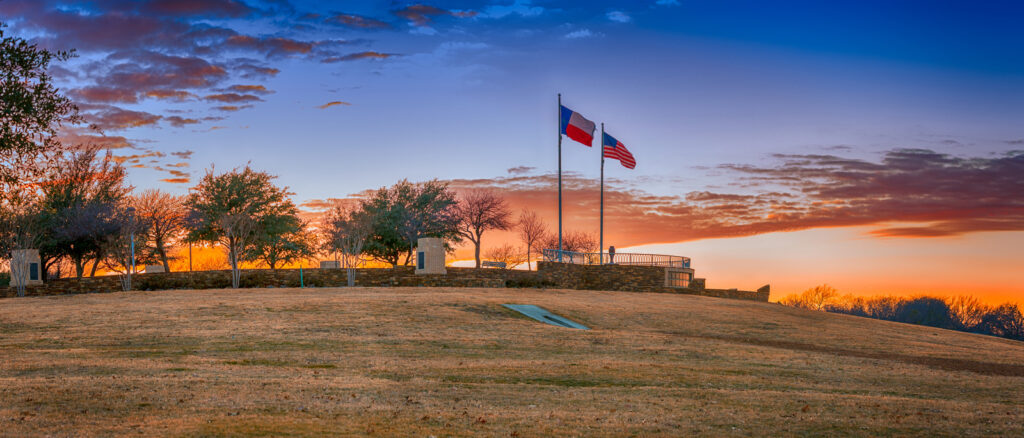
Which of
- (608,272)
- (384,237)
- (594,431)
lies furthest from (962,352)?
(384,237)

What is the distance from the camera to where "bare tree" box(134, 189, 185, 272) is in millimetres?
49156

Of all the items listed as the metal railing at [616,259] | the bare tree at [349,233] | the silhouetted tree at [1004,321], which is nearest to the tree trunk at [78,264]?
the bare tree at [349,233]

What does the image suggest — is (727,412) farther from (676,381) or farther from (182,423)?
(182,423)

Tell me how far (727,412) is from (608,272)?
29242 millimetres

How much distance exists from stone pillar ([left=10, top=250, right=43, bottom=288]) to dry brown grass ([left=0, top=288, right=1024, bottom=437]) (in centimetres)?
1033

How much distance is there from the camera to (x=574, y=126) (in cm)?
3947

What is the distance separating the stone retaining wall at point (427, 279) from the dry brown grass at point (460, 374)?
12799 mm

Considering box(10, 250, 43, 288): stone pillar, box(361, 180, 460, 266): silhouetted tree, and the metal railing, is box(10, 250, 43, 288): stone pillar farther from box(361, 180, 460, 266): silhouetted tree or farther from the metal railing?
the metal railing

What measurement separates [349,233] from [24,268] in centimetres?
1640

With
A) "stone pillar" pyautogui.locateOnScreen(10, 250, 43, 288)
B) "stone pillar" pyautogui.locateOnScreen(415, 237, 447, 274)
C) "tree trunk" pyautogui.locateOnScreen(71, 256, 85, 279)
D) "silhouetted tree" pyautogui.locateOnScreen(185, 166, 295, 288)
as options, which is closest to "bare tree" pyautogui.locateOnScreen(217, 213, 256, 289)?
"silhouetted tree" pyautogui.locateOnScreen(185, 166, 295, 288)

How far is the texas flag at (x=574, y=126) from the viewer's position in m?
39.4

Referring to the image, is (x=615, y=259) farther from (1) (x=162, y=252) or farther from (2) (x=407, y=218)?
(1) (x=162, y=252)

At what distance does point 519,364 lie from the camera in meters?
14.3

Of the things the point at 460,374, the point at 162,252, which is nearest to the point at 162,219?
the point at 162,252
